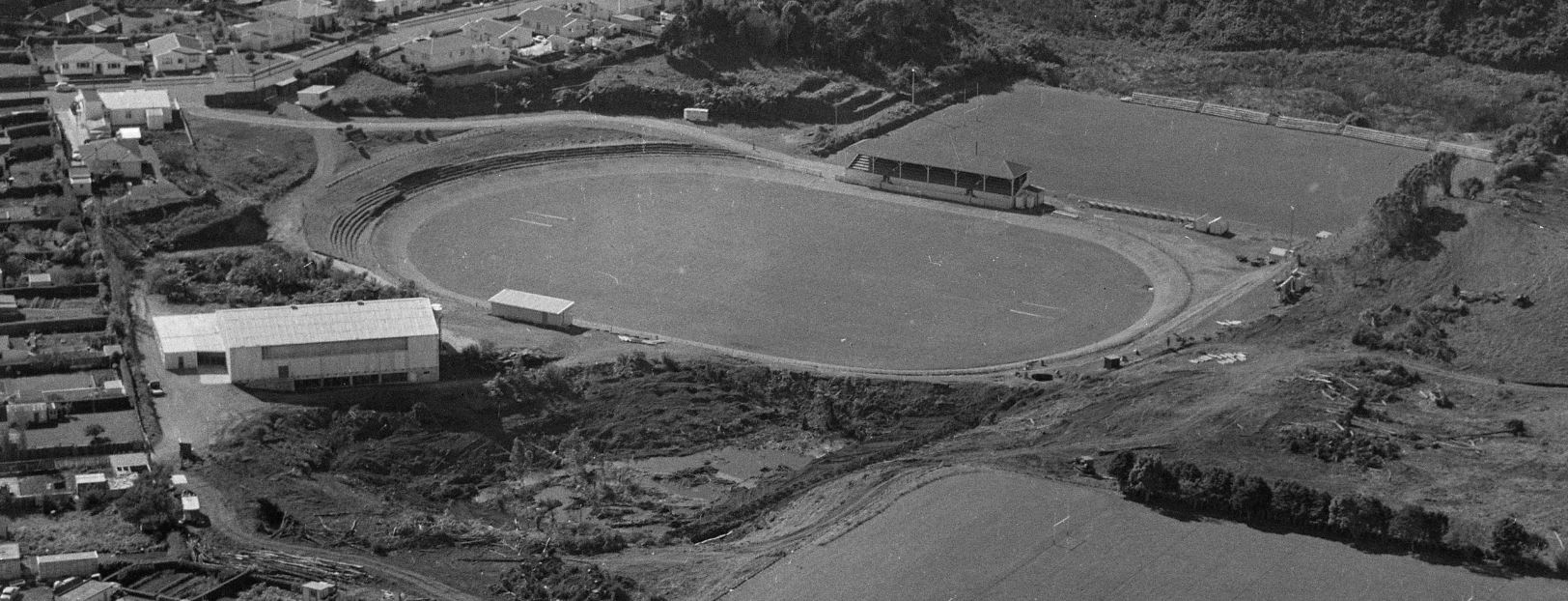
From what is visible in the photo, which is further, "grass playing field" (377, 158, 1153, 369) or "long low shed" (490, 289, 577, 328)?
"grass playing field" (377, 158, 1153, 369)

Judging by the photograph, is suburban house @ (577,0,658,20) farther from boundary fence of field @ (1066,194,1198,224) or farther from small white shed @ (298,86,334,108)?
boundary fence of field @ (1066,194,1198,224)

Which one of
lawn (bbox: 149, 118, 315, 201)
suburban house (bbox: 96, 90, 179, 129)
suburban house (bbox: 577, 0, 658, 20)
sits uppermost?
suburban house (bbox: 577, 0, 658, 20)

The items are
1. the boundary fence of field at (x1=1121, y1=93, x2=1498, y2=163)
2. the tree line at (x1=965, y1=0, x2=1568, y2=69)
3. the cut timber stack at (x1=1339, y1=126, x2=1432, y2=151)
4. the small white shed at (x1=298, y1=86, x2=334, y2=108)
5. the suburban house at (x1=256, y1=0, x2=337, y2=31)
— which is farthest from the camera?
the tree line at (x1=965, y1=0, x2=1568, y2=69)

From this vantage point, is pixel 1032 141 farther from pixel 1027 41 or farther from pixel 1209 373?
pixel 1209 373

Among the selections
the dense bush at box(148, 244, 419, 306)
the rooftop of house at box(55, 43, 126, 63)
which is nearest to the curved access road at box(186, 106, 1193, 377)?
the dense bush at box(148, 244, 419, 306)

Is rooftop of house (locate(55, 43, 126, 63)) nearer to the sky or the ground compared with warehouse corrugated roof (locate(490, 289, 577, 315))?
nearer to the sky

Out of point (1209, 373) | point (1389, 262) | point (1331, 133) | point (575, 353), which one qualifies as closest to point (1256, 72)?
point (1331, 133)

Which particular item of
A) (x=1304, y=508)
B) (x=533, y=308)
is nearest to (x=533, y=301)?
(x=533, y=308)

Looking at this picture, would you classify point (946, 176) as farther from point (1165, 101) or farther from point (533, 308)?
point (533, 308)
